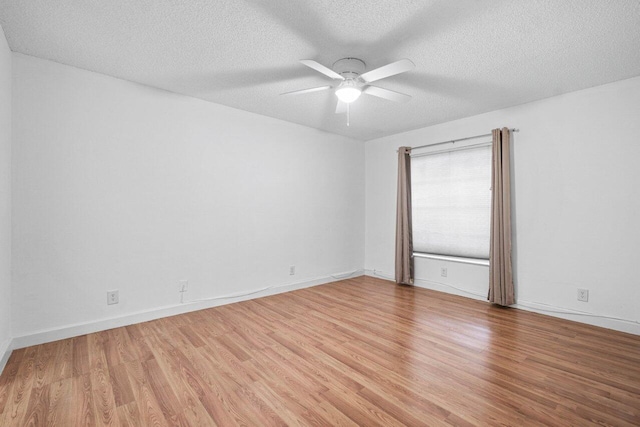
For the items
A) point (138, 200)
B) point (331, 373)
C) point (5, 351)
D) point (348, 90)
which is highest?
point (348, 90)

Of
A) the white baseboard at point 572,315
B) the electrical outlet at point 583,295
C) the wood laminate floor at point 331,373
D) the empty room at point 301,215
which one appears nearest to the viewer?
the wood laminate floor at point 331,373

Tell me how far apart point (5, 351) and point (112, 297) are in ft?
2.47

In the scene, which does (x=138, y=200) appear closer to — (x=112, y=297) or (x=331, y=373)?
A: (x=112, y=297)

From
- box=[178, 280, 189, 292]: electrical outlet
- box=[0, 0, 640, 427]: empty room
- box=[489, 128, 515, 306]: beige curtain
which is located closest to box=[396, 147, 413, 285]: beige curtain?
box=[0, 0, 640, 427]: empty room

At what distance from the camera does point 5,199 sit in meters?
2.14

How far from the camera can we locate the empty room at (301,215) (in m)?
1.79

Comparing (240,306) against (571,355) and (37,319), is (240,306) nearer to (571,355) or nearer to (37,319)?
(37,319)

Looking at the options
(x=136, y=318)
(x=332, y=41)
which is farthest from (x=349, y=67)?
(x=136, y=318)

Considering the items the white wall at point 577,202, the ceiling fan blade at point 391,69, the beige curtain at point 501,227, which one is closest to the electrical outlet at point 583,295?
the white wall at point 577,202

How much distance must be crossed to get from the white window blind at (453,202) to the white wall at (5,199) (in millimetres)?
4645

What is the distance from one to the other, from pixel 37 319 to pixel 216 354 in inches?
63.6

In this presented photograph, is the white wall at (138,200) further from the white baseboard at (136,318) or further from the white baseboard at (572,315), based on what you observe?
the white baseboard at (572,315)

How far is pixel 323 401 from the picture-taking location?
1698 mm

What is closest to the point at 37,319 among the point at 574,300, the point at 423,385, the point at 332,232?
the point at 423,385
